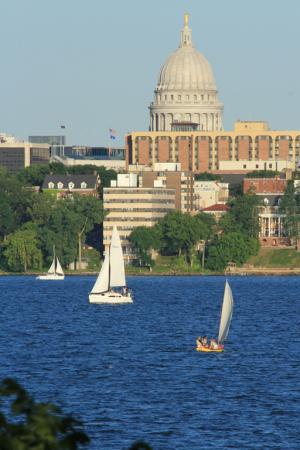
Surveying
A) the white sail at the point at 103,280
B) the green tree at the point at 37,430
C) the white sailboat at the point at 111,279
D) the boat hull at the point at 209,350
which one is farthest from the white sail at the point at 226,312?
the green tree at the point at 37,430

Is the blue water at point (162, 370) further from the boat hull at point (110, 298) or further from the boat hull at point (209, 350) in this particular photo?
the boat hull at point (110, 298)

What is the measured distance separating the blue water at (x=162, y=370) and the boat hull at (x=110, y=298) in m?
1.50

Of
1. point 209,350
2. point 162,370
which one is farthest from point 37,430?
point 209,350

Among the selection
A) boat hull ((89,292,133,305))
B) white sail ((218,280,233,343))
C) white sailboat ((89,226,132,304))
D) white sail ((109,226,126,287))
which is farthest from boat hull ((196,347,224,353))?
boat hull ((89,292,133,305))

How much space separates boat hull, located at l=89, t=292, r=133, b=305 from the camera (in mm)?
129000

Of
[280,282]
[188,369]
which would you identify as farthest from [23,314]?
[280,282]

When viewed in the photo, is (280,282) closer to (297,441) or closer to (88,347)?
(88,347)

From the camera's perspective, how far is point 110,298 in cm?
12962

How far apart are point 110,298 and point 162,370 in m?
67.6

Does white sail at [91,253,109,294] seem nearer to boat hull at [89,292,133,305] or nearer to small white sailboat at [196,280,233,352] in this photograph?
boat hull at [89,292,133,305]

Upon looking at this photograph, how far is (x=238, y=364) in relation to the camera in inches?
2581

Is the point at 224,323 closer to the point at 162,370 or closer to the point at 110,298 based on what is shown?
the point at 162,370

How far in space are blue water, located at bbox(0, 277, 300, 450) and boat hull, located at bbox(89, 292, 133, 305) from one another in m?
1.50

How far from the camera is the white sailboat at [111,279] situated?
127 metres
